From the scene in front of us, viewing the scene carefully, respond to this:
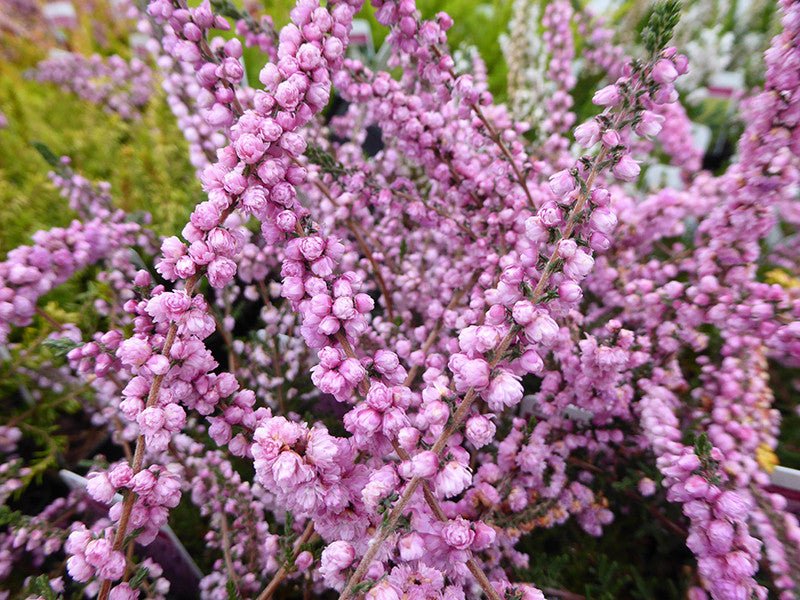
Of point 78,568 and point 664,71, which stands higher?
point 664,71

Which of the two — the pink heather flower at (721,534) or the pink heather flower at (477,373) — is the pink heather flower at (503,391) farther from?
the pink heather flower at (721,534)

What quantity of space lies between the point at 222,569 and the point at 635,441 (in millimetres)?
776

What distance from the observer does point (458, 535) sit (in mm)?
450

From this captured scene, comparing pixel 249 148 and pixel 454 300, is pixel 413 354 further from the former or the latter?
pixel 249 148

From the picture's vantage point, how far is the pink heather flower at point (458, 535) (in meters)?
0.45

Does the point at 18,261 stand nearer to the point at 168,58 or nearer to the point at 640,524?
the point at 168,58

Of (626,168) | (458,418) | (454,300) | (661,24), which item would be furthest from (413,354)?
(661,24)

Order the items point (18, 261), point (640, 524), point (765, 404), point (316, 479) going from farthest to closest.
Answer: point (640, 524) < point (765, 404) < point (18, 261) < point (316, 479)

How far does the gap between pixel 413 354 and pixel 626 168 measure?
1.30 ft

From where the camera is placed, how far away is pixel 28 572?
3.07ft

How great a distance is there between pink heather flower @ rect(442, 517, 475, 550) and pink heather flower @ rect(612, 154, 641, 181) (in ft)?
1.29

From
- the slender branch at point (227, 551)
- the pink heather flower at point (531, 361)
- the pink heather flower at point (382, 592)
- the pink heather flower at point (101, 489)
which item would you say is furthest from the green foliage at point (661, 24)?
the slender branch at point (227, 551)

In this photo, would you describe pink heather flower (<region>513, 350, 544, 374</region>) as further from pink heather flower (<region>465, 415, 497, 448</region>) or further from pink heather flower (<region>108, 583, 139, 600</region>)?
pink heather flower (<region>108, 583, 139, 600</region>)

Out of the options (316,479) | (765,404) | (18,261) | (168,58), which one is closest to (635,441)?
(765,404)
